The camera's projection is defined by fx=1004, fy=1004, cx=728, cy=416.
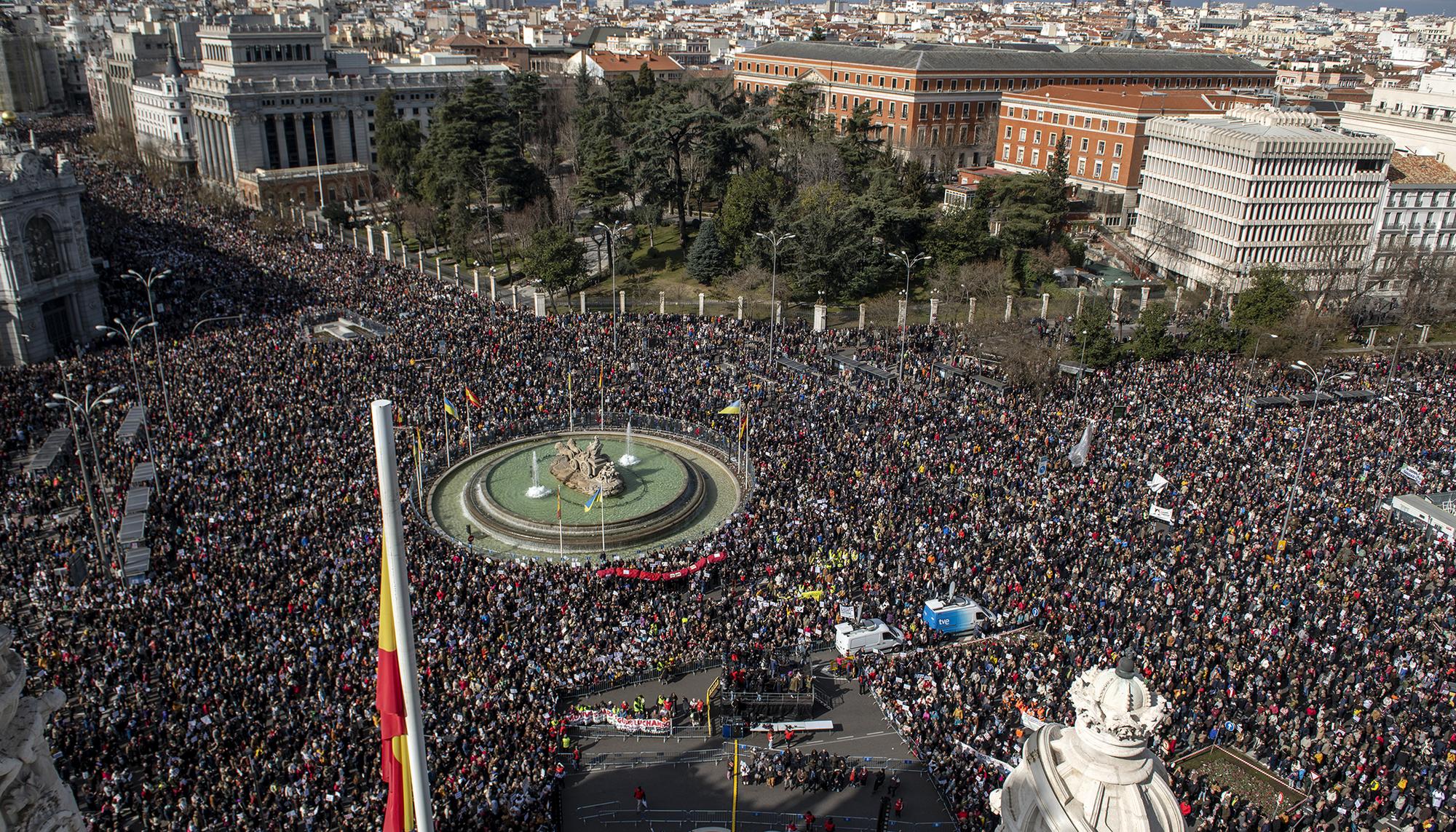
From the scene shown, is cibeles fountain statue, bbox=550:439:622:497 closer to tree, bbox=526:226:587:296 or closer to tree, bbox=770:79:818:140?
tree, bbox=526:226:587:296

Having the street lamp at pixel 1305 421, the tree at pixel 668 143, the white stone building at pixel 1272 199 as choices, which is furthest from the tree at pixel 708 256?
the street lamp at pixel 1305 421

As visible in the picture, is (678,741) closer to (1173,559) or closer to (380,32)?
(1173,559)

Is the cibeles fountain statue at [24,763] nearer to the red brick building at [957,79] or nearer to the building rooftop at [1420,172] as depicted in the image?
the building rooftop at [1420,172]

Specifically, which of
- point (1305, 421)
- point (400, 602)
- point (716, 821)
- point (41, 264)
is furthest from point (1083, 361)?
point (41, 264)

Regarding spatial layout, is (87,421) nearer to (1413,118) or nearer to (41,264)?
(41,264)

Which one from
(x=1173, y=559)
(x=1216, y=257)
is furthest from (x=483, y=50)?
(x=1173, y=559)
